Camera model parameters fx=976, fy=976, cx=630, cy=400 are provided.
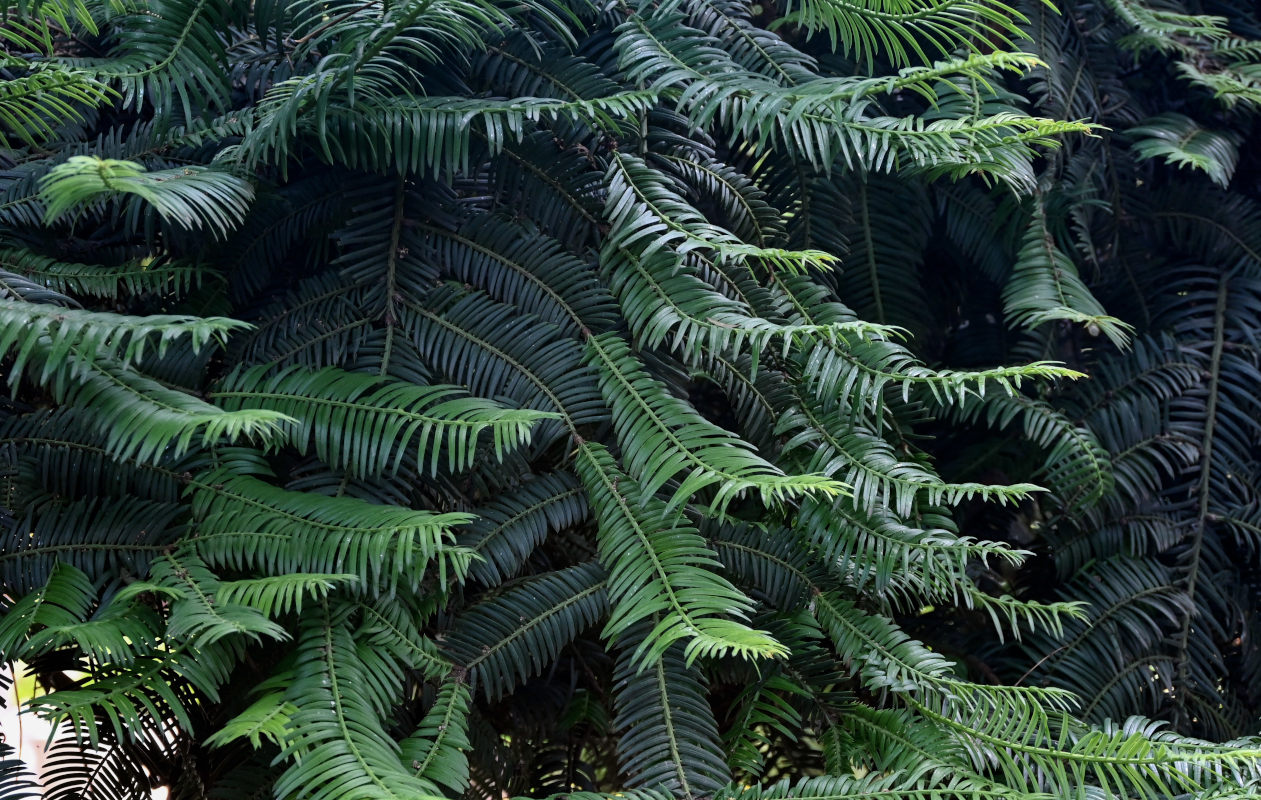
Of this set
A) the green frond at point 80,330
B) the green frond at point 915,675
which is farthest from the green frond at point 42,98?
the green frond at point 915,675

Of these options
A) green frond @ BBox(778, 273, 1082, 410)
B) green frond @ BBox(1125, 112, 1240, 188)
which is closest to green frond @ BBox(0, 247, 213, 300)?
green frond @ BBox(778, 273, 1082, 410)

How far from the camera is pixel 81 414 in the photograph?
0.64 metres

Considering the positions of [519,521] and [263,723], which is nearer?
[263,723]

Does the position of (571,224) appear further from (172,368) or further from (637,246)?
(172,368)

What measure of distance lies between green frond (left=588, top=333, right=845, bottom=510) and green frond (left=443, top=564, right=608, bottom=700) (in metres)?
0.10

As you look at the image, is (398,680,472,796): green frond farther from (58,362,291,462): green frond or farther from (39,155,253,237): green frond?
(39,155,253,237): green frond

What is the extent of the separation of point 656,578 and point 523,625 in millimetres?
116

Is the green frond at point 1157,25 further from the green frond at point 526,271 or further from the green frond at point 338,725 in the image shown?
the green frond at point 338,725

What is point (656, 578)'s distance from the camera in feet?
2.08

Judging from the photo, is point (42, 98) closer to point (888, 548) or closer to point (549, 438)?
point (549, 438)

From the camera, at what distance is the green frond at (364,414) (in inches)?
24.8

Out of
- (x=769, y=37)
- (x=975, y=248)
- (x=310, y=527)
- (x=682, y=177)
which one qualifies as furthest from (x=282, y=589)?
(x=975, y=248)

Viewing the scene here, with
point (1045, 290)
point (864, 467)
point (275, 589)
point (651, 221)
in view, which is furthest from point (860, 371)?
point (275, 589)

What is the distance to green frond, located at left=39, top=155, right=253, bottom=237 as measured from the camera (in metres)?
0.49
